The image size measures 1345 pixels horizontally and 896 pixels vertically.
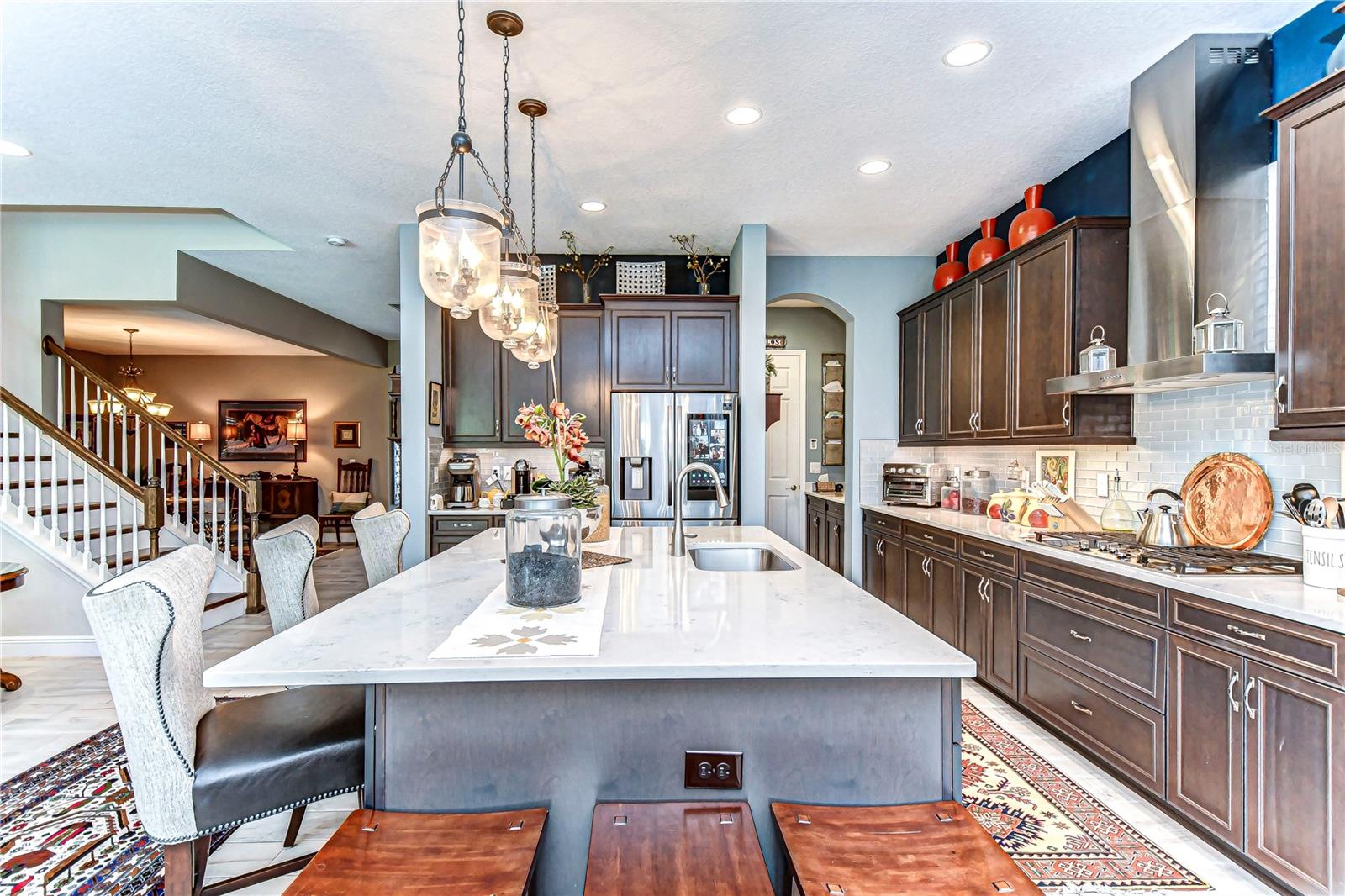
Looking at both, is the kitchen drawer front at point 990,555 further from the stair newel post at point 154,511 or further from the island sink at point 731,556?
the stair newel post at point 154,511

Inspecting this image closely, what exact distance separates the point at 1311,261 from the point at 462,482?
4638 millimetres

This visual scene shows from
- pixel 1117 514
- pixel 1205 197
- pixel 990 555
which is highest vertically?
pixel 1205 197

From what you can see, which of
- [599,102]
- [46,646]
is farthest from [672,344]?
[46,646]

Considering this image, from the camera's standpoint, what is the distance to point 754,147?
3213mm

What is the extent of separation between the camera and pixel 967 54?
8.02 ft

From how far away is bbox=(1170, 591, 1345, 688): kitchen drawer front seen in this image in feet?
5.49

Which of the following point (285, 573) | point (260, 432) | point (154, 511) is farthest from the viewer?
point (260, 432)

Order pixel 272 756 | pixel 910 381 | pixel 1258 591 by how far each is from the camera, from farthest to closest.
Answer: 1. pixel 910 381
2. pixel 1258 591
3. pixel 272 756

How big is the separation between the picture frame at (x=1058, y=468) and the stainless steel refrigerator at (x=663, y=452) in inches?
77.2

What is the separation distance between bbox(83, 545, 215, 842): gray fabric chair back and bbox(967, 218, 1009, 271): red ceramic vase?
4091mm

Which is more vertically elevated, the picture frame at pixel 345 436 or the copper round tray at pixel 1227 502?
the picture frame at pixel 345 436

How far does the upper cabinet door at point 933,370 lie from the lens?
4371mm

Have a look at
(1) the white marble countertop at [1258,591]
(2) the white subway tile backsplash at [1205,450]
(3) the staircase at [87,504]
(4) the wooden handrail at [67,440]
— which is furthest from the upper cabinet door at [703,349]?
(4) the wooden handrail at [67,440]

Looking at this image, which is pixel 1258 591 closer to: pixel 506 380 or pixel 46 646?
pixel 506 380
